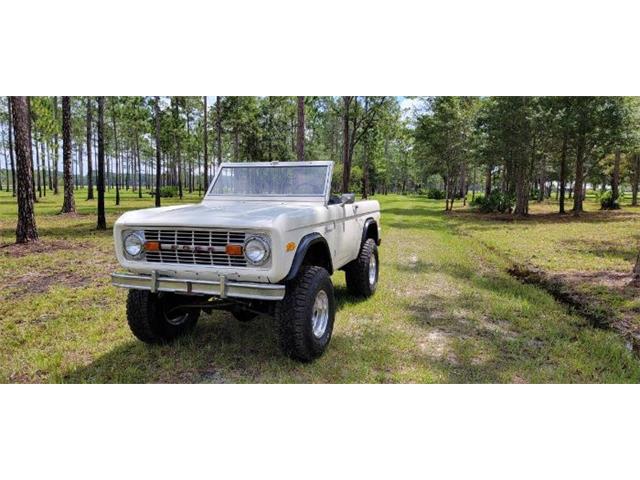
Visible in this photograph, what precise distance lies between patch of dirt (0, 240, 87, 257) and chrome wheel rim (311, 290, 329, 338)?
817 centimetres

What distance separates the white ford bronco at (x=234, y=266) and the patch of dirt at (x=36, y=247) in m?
6.95

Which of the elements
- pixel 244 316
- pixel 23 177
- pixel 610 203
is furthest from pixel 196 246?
pixel 610 203

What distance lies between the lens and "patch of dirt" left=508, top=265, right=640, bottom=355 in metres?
5.29

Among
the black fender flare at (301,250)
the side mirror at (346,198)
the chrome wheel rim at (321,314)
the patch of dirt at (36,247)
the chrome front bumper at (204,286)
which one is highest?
the side mirror at (346,198)

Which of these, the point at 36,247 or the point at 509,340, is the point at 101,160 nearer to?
the point at 36,247

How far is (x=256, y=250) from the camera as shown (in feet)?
11.7

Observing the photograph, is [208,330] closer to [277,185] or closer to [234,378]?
[234,378]

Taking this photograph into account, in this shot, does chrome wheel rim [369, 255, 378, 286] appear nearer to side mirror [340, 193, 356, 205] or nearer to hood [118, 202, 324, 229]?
side mirror [340, 193, 356, 205]

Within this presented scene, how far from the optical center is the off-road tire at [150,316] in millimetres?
4262

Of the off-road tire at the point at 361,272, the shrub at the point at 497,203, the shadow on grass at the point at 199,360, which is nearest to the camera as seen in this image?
the shadow on grass at the point at 199,360

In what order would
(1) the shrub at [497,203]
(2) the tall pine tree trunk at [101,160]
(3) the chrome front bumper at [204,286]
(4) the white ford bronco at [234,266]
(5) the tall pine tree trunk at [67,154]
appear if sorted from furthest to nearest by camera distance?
(1) the shrub at [497,203], (5) the tall pine tree trunk at [67,154], (2) the tall pine tree trunk at [101,160], (4) the white ford bronco at [234,266], (3) the chrome front bumper at [204,286]

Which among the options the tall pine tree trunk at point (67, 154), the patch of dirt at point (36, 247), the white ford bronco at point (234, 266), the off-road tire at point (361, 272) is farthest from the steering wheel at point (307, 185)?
the tall pine tree trunk at point (67, 154)

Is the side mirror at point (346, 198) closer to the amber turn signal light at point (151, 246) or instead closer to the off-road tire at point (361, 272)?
the off-road tire at point (361, 272)

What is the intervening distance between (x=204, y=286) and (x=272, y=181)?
2113 mm
